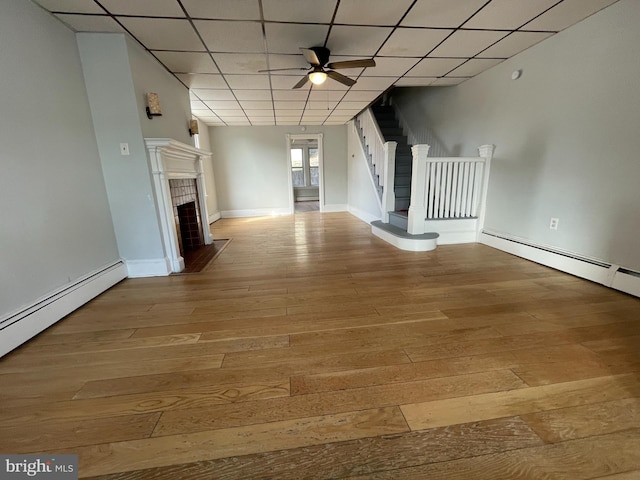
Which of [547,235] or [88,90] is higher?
[88,90]

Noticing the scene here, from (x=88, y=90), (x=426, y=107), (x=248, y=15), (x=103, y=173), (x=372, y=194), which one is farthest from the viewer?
(x=372, y=194)

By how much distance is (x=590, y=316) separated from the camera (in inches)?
72.9

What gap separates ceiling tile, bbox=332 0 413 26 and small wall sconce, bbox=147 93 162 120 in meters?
2.00

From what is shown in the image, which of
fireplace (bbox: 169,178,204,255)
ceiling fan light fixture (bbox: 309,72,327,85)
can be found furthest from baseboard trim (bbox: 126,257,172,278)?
ceiling fan light fixture (bbox: 309,72,327,85)

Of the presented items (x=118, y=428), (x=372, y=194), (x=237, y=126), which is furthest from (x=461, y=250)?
(x=237, y=126)

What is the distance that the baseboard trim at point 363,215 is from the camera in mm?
5429

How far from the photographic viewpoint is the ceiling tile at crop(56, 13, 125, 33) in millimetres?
2123

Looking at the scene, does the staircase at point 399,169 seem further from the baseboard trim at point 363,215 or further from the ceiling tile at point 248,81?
the ceiling tile at point 248,81

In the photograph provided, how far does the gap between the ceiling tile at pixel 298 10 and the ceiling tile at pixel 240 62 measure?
72 centimetres

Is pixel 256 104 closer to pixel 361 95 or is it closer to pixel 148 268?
pixel 361 95

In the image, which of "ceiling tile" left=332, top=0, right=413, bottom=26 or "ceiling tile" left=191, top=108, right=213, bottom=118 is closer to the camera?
"ceiling tile" left=332, top=0, right=413, bottom=26

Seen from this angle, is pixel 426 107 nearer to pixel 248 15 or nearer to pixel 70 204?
pixel 248 15

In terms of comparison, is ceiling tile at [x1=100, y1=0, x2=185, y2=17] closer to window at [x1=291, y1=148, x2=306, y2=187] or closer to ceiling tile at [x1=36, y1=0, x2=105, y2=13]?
ceiling tile at [x1=36, y1=0, x2=105, y2=13]

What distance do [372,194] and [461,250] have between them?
2250 millimetres
